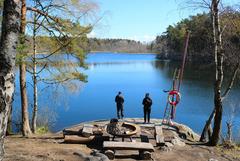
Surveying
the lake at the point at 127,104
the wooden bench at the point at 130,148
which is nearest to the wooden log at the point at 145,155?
the wooden bench at the point at 130,148

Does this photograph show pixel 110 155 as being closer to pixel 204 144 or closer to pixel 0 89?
pixel 204 144

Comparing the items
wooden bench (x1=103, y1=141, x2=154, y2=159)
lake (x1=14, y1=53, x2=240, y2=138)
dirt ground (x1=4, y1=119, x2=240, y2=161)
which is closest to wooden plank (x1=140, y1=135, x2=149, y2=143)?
dirt ground (x1=4, y1=119, x2=240, y2=161)

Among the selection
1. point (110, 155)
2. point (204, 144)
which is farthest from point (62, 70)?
point (204, 144)

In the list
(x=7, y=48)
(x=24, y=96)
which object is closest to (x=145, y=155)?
(x=24, y=96)

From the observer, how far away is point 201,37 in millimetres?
37375

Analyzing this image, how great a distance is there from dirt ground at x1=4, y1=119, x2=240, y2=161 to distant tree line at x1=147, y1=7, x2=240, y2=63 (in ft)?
15.7

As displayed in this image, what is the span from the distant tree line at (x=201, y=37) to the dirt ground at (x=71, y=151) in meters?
4.77

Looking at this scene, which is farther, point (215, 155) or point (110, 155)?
point (215, 155)

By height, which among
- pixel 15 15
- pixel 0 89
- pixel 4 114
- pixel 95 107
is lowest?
pixel 95 107

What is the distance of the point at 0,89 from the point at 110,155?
21.0ft

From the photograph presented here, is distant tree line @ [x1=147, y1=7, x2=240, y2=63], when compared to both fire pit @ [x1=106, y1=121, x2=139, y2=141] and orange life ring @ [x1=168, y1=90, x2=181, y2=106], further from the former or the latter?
fire pit @ [x1=106, y1=121, x2=139, y2=141]

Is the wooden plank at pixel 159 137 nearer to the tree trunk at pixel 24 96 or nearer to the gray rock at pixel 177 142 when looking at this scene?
the gray rock at pixel 177 142

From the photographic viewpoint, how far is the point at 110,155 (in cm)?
1048

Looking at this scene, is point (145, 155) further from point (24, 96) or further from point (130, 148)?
point (24, 96)
